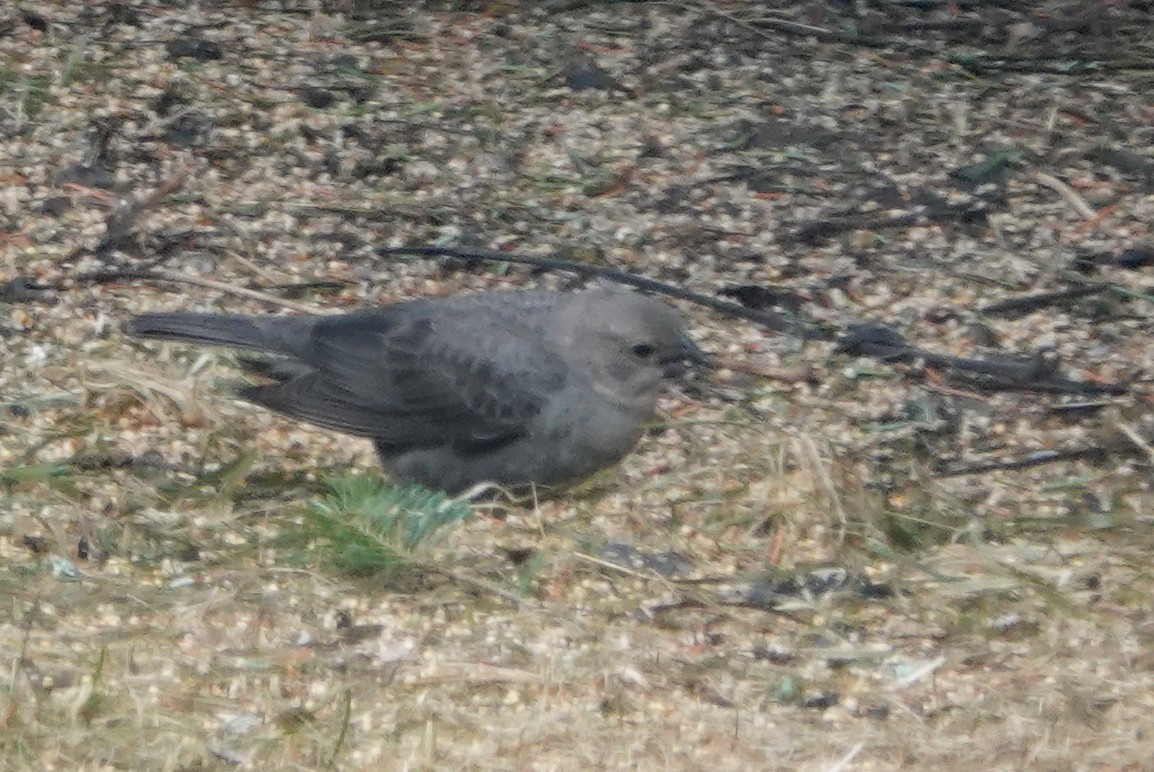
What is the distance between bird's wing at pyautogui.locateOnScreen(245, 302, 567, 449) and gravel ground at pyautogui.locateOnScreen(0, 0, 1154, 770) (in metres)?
0.20

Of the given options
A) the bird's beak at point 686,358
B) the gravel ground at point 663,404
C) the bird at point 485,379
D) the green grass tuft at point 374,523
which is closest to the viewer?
the gravel ground at point 663,404

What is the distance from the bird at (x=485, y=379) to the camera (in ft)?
16.1

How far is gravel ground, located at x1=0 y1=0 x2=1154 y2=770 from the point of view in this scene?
3.86 metres

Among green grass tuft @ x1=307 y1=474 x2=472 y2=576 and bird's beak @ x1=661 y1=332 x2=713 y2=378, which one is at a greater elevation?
bird's beak @ x1=661 y1=332 x2=713 y2=378

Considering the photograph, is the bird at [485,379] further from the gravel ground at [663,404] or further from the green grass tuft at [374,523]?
the green grass tuft at [374,523]

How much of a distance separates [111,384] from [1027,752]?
2.61 m

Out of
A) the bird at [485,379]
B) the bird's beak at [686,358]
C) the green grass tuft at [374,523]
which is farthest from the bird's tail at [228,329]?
the bird's beak at [686,358]

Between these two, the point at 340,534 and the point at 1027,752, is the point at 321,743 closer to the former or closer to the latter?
the point at 340,534

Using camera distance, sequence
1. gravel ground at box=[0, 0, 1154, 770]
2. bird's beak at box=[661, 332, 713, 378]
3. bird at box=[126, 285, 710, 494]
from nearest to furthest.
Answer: gravel ground at box=[0, 0, 1154, 770], bird at box=[126, 285, 710, 494], bird's beak at box=[661, 332, 713, 378]

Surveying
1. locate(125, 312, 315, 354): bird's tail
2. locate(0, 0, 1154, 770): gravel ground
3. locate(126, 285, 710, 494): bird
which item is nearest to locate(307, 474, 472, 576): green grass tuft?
locate(0, 0, 1154, 770): gravel ground

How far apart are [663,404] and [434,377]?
74cm

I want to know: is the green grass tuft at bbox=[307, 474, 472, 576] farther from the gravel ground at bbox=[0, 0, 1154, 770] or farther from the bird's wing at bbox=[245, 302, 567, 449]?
the bird's wing at bbox=[245, 302, 567, 449]

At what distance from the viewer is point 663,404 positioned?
18.0ft

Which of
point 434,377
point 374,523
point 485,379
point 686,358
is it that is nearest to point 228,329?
point 434,377
